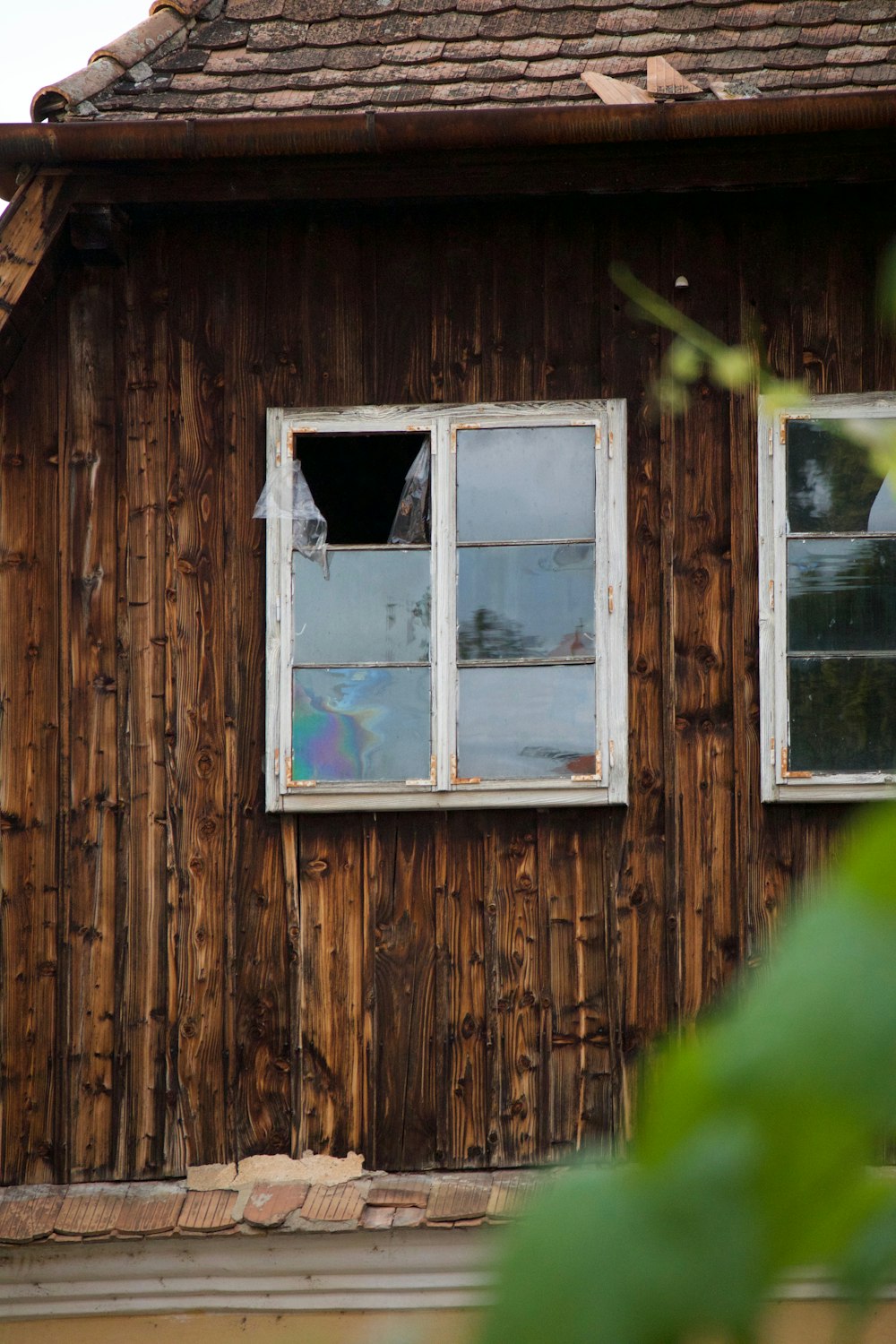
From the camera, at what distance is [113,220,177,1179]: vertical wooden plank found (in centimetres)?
435

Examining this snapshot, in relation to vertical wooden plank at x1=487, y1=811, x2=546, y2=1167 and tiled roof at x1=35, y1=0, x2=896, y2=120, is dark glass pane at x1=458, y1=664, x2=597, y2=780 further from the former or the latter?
tiled roof at x1=35, y1=0, x2=896, y2=120

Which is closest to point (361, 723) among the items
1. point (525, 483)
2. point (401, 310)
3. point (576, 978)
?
point (525, 483)

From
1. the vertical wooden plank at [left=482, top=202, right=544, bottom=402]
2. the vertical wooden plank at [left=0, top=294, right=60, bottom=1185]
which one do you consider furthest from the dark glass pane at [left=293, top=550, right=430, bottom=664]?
the vertical wooden plank at [left=0, top=294, right=60, bottom=1185]

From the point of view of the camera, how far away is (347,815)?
437 centimetres

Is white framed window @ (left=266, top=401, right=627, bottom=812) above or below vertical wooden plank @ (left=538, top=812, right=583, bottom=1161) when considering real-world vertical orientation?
above

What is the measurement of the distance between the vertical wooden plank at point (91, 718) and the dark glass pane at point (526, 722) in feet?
4.14

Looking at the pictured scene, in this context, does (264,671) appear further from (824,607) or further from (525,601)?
(824,607)

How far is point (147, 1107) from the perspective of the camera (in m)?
4.35

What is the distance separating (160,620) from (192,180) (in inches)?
58.7

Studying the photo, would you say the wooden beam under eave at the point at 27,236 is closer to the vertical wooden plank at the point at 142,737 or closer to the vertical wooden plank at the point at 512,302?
the vertical wooden plank at the point at 142,737

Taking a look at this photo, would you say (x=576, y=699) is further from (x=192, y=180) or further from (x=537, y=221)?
(x=192, y=180)

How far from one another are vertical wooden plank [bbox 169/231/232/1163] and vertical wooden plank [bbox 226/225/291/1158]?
0.04 meters

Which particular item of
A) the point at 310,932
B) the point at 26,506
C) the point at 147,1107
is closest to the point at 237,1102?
the point at 147,1107

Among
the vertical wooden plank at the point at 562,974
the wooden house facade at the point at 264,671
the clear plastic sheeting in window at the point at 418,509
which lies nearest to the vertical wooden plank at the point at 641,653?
the wooden house facade at the point at 264,671
